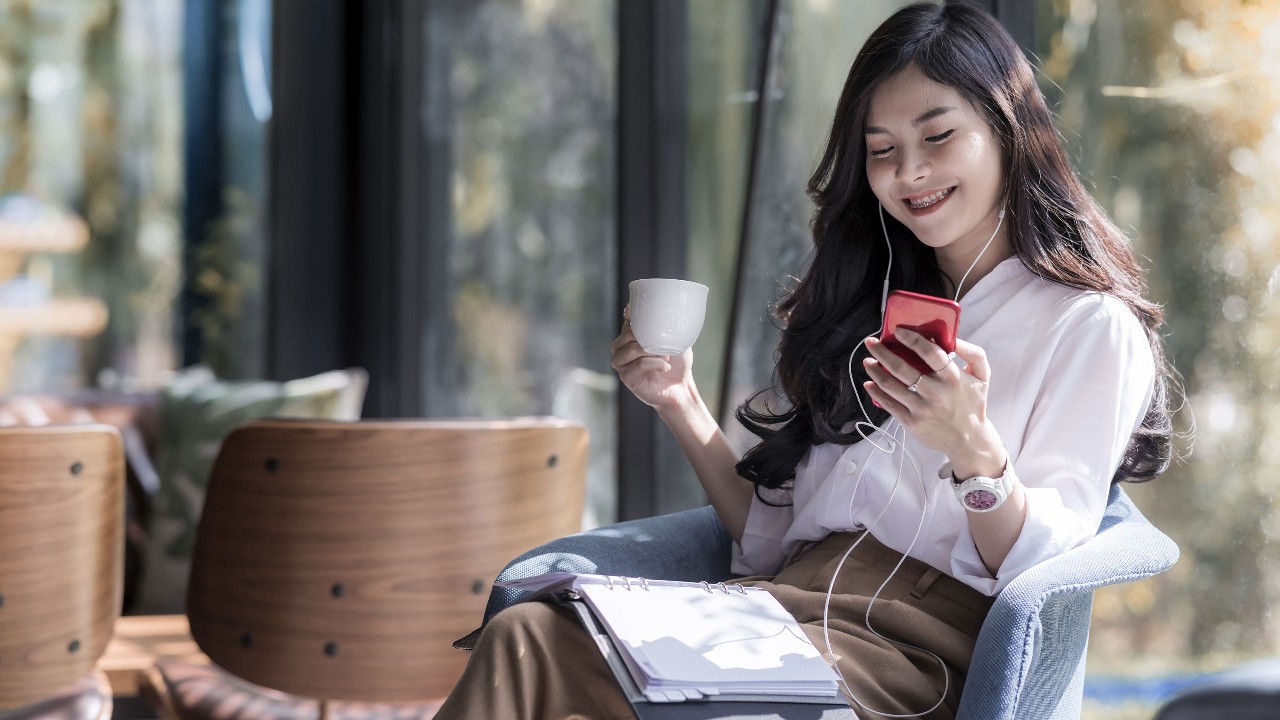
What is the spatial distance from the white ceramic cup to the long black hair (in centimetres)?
25

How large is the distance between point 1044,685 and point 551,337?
236 centimetres

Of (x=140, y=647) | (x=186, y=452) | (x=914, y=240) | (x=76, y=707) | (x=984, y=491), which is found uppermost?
(x=914, y=240)

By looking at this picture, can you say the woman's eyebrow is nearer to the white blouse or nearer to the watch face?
the white blouse

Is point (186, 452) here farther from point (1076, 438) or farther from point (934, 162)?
point (1076, 438)

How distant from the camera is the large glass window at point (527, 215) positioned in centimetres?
318

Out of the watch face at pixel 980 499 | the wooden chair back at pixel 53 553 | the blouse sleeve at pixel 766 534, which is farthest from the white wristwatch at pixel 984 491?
the wooden chair back at pixel 53 553

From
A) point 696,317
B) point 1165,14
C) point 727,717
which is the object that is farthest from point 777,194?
point 727,717

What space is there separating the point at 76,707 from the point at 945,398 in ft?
6.24

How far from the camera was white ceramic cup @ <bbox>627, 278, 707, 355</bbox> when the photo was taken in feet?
4.79

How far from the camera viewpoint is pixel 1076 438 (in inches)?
51.2

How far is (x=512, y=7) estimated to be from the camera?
12.1ft

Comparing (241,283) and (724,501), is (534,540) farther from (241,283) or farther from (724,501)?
(241,283)

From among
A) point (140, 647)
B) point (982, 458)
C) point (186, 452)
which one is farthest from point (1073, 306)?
point (186, 452)

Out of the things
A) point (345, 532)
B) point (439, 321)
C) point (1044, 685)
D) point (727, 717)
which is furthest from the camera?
point (439, 321)
